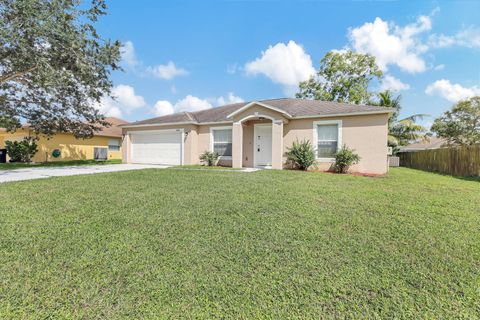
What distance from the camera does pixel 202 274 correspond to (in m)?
2.60

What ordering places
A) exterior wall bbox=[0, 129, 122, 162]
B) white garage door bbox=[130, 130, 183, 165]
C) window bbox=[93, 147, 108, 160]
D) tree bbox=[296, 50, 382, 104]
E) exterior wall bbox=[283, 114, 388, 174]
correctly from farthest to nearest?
1. tree bbox=[296, 50, 382, 104]
2. window bbox=[93, 147, 108, 160]
3. exterior wall bbox=[0, 129, 122, 162]
4. white garage door bbox=[130, 130, 183, 165]
5. exterior wall bbox=[283, 114, 388, 174]

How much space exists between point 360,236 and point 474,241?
1.71 m

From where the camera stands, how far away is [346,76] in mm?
26562

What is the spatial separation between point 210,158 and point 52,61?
344 inches

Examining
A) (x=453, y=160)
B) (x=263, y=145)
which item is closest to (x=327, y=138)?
(x=263, y=145)

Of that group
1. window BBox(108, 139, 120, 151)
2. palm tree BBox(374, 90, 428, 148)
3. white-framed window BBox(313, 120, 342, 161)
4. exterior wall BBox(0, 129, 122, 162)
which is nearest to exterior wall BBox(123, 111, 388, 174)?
white-framed window BBox(313, 120, 342, 161)

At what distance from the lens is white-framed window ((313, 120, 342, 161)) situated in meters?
11.5

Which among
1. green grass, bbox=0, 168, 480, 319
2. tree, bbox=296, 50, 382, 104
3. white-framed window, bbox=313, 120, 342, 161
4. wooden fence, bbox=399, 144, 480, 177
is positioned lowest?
green grass, bbox=0, 168, 480, 319

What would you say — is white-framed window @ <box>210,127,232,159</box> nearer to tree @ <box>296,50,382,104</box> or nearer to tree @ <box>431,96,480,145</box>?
tree @ <box>296,50,382,104</box>

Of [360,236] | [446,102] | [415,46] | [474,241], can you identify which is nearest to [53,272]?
[360,236]

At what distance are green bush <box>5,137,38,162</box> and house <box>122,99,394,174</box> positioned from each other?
7.89 m

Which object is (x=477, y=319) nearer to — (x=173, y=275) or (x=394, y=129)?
(x=173, y=275)

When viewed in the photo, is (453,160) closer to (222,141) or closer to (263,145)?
(263,145)

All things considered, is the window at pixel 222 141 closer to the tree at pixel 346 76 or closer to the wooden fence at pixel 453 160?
the wooden fence at pixel 453 160
